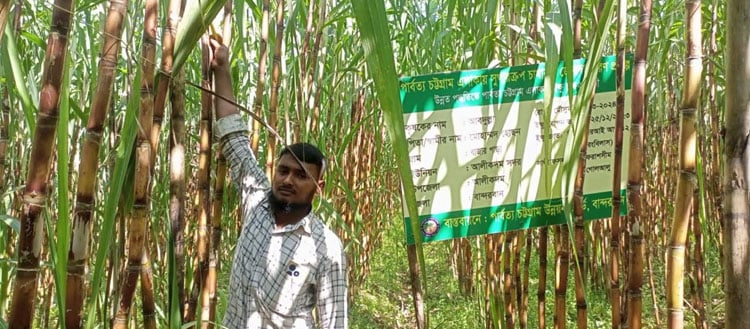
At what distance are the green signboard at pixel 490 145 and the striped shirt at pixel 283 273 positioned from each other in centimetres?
28

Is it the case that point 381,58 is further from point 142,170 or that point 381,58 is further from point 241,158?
point 241,158

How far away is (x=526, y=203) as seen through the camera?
3.12 ft

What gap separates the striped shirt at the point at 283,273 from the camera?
1114mm

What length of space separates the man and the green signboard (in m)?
0.26

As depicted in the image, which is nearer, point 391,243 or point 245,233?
point 245,233

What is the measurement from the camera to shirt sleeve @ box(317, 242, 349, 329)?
3.68 feet

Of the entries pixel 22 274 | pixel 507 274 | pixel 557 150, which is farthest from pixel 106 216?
pixel 507 274

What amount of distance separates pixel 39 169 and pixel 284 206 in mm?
721

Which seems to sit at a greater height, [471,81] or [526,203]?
[471,81]

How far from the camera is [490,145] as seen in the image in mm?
951

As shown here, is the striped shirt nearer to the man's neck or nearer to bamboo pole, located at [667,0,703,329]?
the man's neck

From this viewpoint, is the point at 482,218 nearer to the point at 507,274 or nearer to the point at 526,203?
the point at 526,203

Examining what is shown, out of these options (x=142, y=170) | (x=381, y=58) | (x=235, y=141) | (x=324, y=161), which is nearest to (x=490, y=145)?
(x=324, y=161)

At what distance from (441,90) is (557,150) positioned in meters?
0.22
